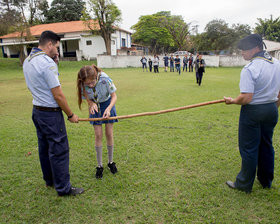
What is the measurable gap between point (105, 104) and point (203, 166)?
199cm

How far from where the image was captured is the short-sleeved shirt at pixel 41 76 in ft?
8.06

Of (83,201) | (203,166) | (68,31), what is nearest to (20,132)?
(83,201)

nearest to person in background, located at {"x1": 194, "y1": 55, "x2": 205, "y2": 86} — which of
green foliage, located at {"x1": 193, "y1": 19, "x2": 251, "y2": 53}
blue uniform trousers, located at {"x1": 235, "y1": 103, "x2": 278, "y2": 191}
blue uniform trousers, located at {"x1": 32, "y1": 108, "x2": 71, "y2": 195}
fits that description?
blue uniform trousers, located at {"x1": 235, "y1": 103, "x2": 278, "y2": 191}

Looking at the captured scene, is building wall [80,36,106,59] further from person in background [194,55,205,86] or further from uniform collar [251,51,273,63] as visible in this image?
uniform collar [251,51,273,63]

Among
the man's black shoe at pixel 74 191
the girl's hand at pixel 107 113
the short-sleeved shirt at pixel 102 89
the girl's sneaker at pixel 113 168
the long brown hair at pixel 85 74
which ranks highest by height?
the long brown hair at pixel 85 74

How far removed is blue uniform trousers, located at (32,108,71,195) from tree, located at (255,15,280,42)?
1839 inches

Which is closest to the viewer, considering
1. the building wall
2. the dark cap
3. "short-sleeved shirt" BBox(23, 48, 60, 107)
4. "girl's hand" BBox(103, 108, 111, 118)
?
"short-sleeved shirt" BBox(23, 48, 60, 107)

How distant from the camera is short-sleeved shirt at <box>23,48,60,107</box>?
246 cm

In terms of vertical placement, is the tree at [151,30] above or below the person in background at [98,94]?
above

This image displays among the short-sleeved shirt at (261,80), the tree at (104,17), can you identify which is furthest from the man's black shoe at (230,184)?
the tree at (104,17)

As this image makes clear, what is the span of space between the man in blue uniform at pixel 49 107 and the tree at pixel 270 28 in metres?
46.6

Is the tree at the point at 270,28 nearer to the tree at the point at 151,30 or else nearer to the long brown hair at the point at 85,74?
the tree at the point at 151,30

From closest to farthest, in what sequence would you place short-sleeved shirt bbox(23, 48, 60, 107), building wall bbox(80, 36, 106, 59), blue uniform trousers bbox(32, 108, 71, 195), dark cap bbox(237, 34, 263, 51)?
short-sleeved shirt bbox(23, 48, 60, 107), dark cap bbox(237, 34, 263, 51), blue uniform trousers bbox(32, 108, 71, 195), building wall bbox(80, 36, 106, 59)

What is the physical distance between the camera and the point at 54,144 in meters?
2.75
